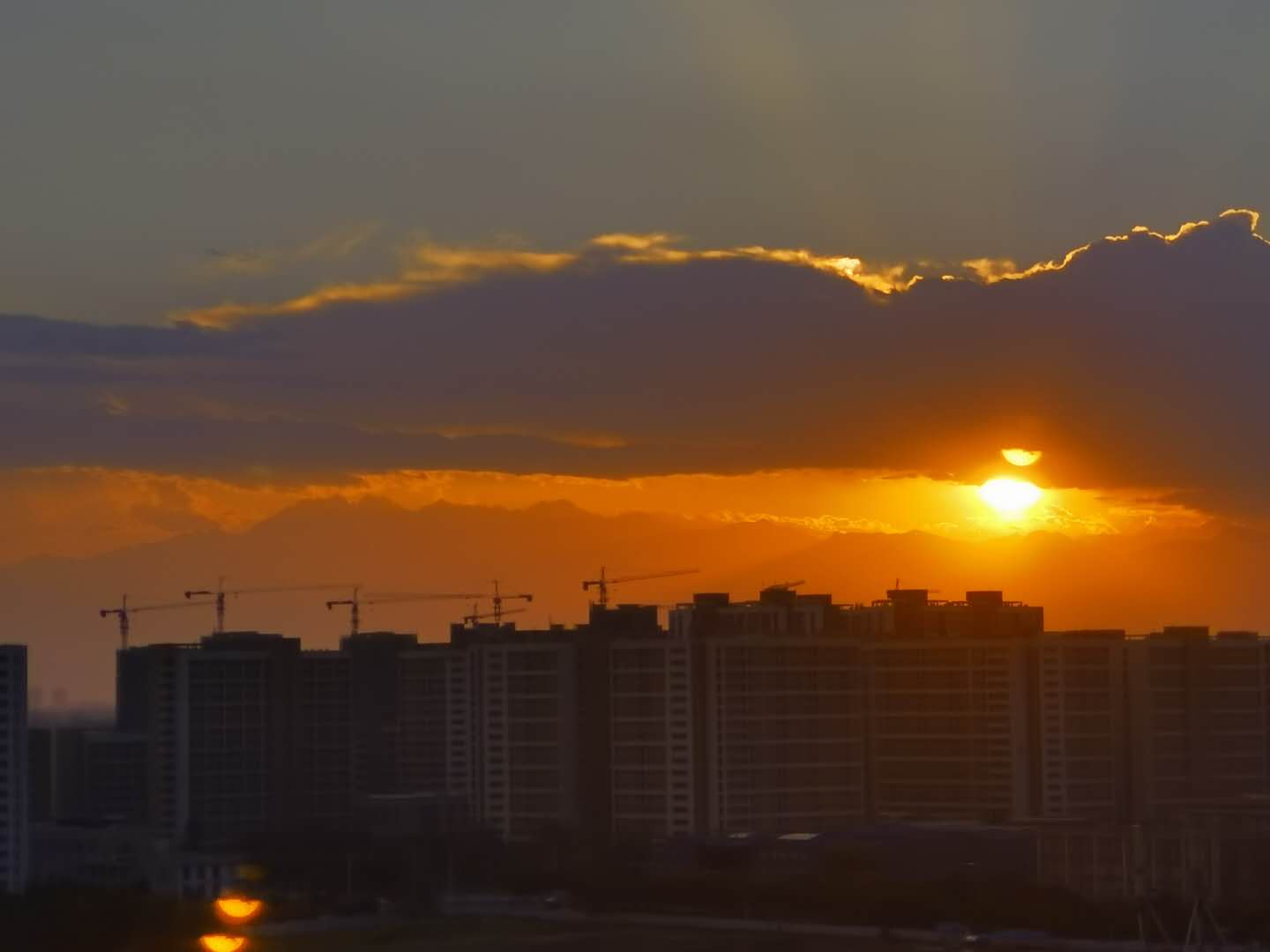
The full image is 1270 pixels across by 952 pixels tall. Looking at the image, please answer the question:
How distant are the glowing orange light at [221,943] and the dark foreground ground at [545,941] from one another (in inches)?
7.7

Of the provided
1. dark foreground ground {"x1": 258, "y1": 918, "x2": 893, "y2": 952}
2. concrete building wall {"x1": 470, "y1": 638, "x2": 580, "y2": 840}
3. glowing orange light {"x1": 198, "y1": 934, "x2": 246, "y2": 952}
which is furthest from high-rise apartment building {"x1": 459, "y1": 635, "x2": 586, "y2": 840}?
glowing orange light {"x1": 198, "y1": 934, "x2": 246, "y2": 952}

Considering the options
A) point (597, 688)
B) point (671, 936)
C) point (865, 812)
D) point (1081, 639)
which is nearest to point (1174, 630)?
point (1081, 639)

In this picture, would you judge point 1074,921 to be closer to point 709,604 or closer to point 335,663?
point 709,604

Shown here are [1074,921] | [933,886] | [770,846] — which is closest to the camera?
[1074,921]

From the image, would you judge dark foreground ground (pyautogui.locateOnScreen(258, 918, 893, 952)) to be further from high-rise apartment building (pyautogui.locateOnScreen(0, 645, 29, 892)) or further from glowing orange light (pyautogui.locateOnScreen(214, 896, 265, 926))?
high-rise apartment building (pyautogui.locateOnScreen(0, 645, 29, 892))

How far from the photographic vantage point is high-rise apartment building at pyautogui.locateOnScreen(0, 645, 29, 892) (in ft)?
115

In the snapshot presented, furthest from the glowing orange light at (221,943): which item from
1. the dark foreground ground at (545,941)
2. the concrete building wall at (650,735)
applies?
the concrete building wall at (650,735)

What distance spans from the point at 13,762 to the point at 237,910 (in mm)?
8919

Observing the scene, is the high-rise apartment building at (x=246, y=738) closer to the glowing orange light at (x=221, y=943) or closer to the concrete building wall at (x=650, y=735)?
the concrete building wall at (x=650, y=735)

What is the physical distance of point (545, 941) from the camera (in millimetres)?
26625

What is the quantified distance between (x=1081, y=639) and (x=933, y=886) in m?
14.0

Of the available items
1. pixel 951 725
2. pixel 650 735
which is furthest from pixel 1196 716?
pixel 650 735

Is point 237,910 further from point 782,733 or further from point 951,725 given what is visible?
point 951,725

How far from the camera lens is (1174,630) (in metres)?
42.9
